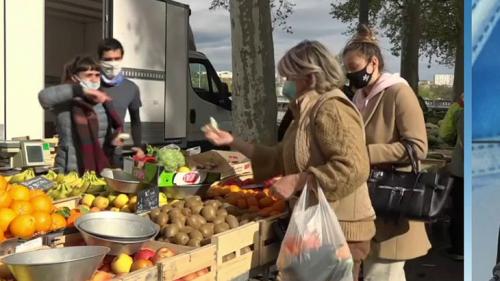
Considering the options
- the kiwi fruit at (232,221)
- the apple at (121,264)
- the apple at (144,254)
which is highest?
the kiwi fruit at (232,221)

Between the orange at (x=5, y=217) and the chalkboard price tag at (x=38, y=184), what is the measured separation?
52cm

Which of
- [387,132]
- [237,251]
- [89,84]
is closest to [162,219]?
[237,251]

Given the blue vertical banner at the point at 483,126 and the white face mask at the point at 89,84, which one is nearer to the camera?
the blue vertical banner at the point at 483,126

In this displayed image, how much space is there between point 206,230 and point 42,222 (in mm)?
796

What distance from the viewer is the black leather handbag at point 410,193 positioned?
3299 mm

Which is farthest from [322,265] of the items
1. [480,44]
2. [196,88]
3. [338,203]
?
[196,88]

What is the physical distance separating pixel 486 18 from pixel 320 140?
134 centimetres

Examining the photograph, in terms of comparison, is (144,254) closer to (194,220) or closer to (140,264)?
(140,264)

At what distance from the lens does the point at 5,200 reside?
10.0 feet

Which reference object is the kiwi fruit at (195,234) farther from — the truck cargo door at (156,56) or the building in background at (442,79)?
the building in background at (442,79)

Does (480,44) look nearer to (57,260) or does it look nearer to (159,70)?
(57,260)

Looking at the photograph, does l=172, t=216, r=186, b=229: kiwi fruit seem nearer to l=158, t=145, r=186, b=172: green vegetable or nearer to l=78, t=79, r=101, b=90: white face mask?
l=158, t=145, r=186, b=172: green vegetable

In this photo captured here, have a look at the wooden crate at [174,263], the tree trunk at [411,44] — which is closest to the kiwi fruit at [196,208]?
the wooden crate at [174,263]

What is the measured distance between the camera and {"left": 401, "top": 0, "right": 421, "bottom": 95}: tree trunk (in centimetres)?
1752
